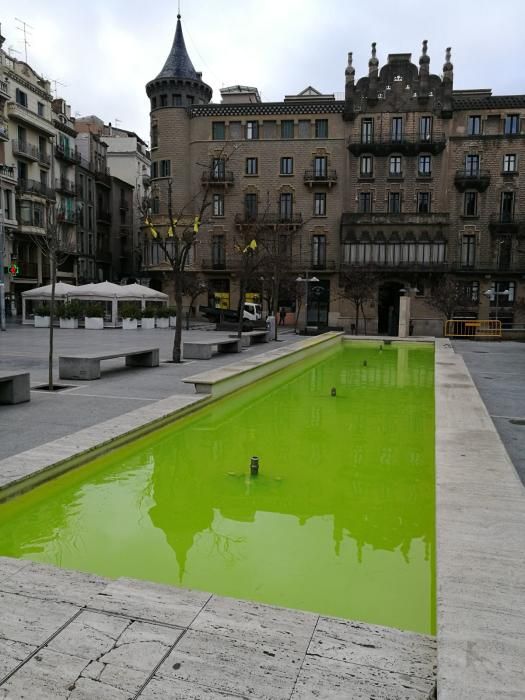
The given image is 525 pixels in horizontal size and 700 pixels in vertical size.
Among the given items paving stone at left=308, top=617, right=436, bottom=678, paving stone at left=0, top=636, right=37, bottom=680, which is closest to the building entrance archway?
paving stone at left=308, top=617, right=436, bottom=678

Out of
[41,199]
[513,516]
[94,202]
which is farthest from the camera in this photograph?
[94,202]

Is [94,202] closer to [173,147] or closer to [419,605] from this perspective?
[173,147]

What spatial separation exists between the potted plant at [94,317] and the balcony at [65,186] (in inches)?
753

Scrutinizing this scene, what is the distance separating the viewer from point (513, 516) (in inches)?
162

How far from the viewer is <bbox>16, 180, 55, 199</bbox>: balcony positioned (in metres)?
43.2

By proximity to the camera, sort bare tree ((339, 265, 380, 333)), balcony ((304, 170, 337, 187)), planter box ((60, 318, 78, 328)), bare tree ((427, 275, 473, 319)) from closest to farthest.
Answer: planter box ((60, 318, 78, 328)) → bare tree ((427, 275, 473, 319)) → bare tree ((339, 265, 380, 333)) → balcony ((304, 170, 337, 187))

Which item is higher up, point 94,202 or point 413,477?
point 94,202

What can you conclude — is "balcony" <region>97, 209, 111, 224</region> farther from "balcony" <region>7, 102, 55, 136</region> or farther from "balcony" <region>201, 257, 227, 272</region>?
"balcony" <region>201, 257, 227, 272</region>

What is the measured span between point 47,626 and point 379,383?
11357mm

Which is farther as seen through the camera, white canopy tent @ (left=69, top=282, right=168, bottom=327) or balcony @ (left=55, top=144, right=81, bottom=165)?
balcony @ (left=55, top=144, right=81, bottom=165)

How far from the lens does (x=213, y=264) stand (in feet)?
153

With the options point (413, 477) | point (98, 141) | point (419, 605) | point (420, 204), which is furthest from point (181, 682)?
point (98, 141)

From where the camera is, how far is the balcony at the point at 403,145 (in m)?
43.5

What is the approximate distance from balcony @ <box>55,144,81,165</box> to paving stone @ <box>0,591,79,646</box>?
51.2 meters
